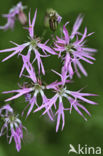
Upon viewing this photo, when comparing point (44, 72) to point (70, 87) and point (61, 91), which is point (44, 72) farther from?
point (70, 87)

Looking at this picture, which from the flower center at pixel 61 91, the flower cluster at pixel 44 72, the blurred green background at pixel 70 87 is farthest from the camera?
the blurred green background at pixel 70 87

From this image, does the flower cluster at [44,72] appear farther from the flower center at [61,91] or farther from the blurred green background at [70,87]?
the blurred green background at [70,87]

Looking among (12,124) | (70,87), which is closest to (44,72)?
(12,124)

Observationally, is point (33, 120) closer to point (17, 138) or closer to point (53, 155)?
point (53, 155)

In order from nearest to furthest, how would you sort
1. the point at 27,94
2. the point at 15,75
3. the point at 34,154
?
1. the point at 27,94
2. the point at 34,154
3. the point at 15,75

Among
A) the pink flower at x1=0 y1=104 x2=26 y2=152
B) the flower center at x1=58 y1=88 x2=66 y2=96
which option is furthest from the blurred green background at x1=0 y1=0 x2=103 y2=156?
the flower center at x1=58 y1=88 x2=66 y2=96

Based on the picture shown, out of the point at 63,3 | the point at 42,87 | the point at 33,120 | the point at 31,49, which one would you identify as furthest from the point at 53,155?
the point at 63,3

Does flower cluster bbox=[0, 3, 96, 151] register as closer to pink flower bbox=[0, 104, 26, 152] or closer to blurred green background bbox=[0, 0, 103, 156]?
pink flower bbox=[0, 104, 26, 152]

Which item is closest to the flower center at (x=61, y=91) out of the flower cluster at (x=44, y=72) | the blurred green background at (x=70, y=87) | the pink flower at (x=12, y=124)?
the flower cluster at (x=44, y=72)
